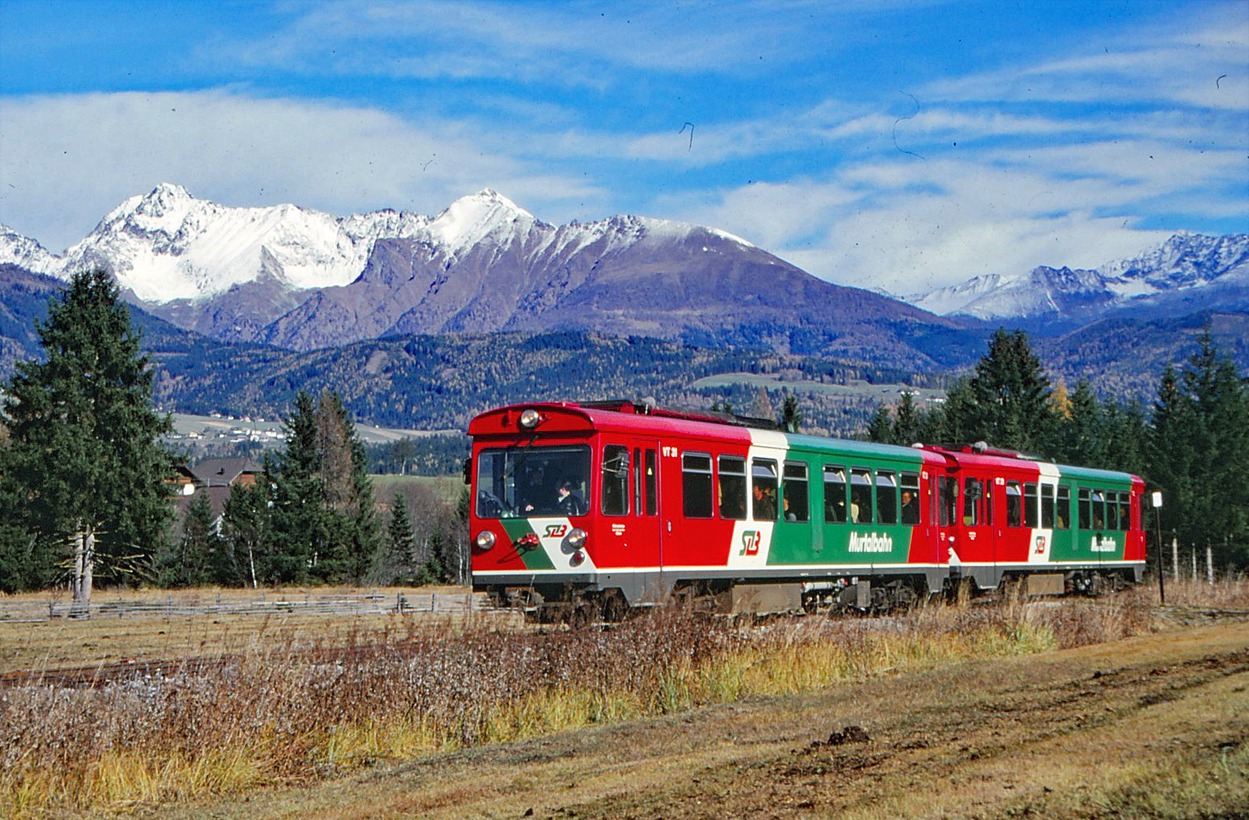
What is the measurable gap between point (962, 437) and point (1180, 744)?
2986 inches

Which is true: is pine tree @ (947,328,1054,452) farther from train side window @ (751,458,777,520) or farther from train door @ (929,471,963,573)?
train side window @ (751,458,777,520)

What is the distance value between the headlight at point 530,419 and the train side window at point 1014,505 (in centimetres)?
1508

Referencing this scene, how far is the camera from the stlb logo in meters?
23.0

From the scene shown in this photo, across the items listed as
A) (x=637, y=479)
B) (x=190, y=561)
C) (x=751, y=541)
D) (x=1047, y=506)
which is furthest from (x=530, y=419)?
(x=190, y=561)

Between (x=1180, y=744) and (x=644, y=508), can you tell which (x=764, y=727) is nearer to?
(x=1180, y=744)

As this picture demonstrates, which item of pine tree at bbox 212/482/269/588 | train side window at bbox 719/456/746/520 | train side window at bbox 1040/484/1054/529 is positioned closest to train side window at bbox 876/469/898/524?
train side window at bbox 719/456/746/520

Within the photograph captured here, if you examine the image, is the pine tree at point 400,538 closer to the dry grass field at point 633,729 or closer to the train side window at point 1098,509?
the train side window at point 1098,509

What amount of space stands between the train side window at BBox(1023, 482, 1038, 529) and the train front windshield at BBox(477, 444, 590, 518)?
15871mm

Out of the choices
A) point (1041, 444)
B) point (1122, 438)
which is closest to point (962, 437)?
point (1041, 444)

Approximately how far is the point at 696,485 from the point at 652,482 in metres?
1.09

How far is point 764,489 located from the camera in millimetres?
23547

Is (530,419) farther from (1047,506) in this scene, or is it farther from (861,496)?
(1047,506)

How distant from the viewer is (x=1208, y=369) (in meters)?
71.2

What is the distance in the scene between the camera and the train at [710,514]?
20.4 metres
